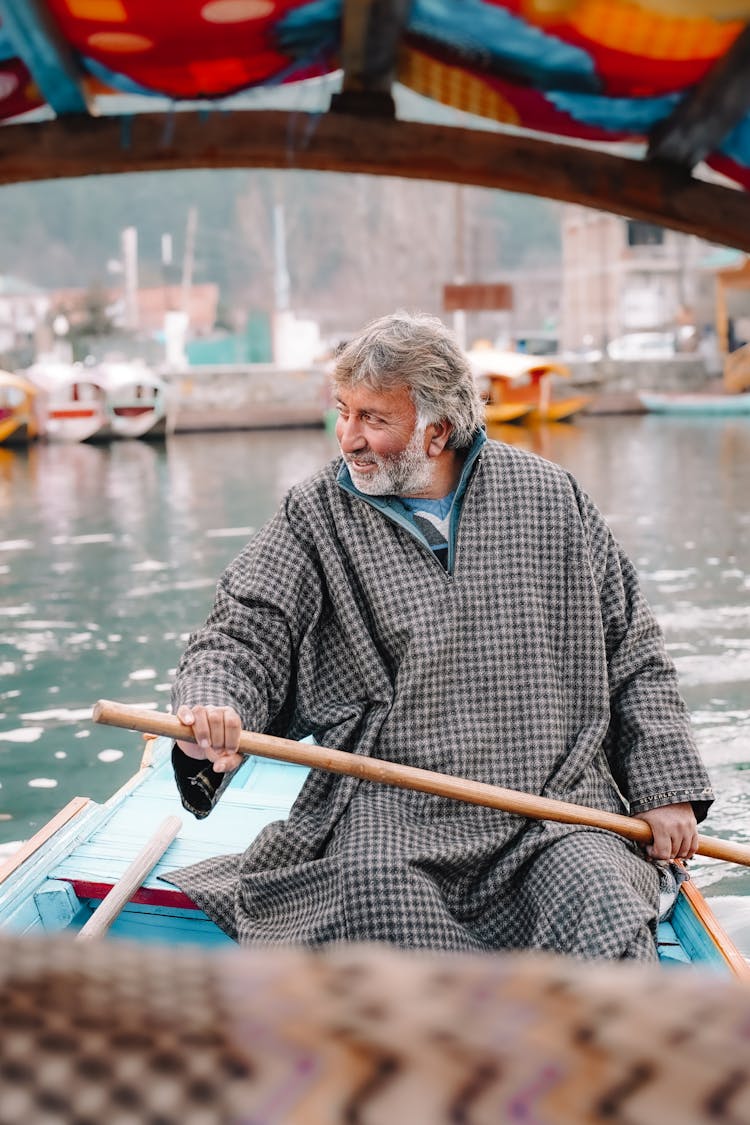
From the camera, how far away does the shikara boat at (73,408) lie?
24.6 m

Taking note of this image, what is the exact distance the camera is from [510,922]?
85.3 inches

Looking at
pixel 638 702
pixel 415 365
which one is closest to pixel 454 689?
pixel 638 702

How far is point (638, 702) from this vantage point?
7.72 feet

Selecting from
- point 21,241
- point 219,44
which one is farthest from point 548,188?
point 21,241

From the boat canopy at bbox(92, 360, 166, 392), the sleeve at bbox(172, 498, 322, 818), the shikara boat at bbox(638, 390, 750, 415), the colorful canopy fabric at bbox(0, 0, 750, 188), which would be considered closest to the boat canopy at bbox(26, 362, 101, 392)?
the boat canopy at bbox(92, 360, 166, 392)

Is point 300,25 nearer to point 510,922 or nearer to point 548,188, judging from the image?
point 548,188

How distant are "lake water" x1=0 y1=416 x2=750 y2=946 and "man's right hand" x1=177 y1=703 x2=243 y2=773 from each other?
1.99 m

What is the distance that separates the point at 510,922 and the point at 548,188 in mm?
1687

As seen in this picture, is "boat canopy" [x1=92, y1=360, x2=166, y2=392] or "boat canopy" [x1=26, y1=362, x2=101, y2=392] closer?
"boat canopy" [x1=92, y1=360, x2=166, y2=392]

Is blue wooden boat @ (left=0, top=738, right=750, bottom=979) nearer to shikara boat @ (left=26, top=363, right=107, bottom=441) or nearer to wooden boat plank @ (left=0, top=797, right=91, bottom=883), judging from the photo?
wooden boat plank @ (left=0, top=797, right=91, bottom=883)

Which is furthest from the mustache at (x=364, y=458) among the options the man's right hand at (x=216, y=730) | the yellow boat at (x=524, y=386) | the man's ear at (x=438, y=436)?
the yellow boat at (x=524, y=386)

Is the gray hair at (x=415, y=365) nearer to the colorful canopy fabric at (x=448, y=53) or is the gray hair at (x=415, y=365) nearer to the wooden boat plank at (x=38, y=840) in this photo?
the colorful canopy fabric at (x=448, y=53)

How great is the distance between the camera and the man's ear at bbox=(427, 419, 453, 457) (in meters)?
2.32

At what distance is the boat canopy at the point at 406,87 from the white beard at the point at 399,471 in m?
0.82
